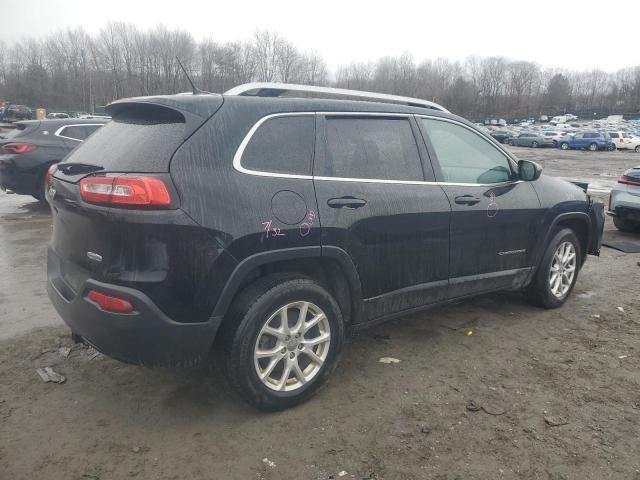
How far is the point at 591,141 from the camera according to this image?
45406 mm

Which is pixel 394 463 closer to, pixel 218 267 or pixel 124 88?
pixel 218 267

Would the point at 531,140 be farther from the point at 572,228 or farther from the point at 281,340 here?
the point at 281,340

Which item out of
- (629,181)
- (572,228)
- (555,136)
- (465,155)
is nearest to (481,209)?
(465,155)

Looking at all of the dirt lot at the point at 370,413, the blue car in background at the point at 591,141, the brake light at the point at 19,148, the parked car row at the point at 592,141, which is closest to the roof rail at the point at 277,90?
the dirt lot at the point at 370,413

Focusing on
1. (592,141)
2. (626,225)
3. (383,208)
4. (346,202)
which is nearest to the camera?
(346,202)

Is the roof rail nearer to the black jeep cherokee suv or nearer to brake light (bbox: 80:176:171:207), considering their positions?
the black jeep cherokee suv

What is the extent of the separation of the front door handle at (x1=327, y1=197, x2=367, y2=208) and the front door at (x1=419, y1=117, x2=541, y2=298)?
874 mm

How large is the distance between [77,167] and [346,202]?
1622 mm

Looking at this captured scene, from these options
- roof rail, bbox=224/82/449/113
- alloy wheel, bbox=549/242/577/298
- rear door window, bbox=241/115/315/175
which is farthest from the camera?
alloy wheel, bbox=549/242/577/298

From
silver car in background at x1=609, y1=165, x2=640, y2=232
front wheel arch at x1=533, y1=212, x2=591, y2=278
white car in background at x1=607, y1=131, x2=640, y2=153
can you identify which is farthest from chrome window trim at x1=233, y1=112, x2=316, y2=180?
white car in background at x1=607, y1=131, x2=640, y2=153

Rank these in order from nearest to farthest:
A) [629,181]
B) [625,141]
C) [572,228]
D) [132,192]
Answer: [132,192] → [572,228] → [629,181] → [625,141]

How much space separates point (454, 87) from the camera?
123 m

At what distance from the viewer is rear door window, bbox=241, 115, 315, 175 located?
3002 millimetres

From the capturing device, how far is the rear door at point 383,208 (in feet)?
10.7
